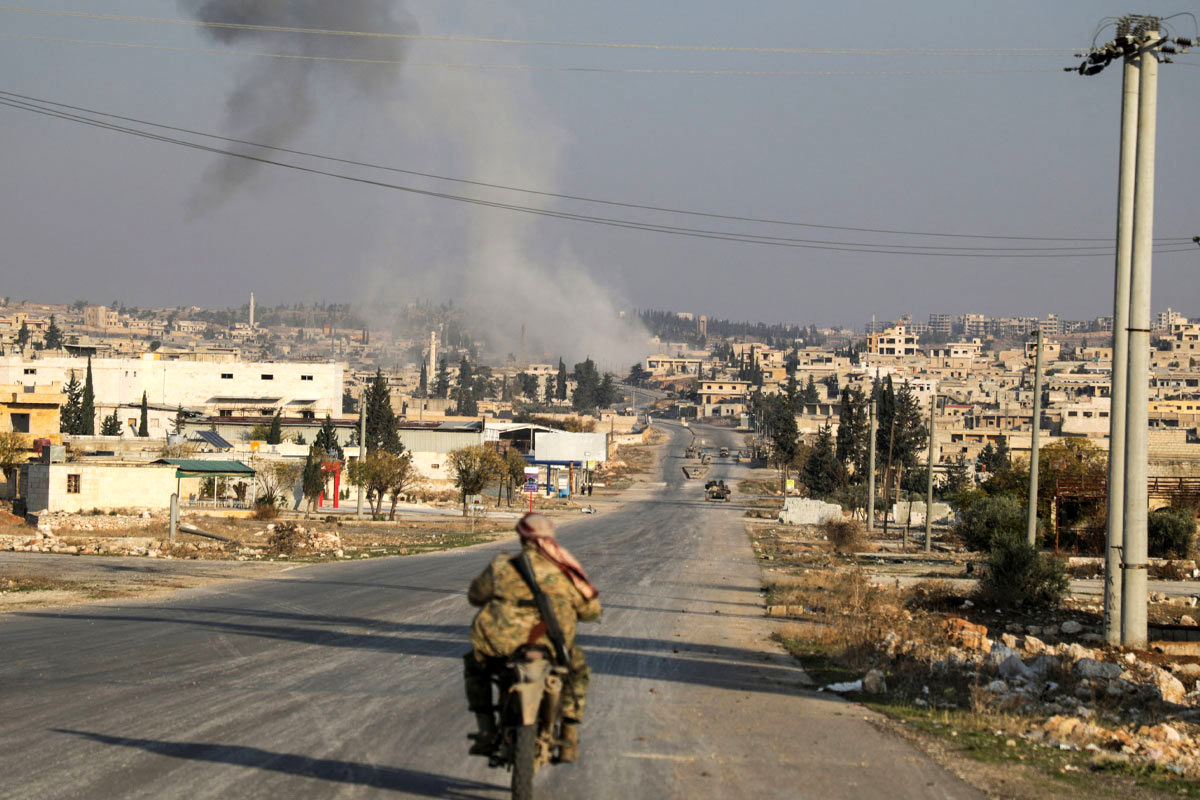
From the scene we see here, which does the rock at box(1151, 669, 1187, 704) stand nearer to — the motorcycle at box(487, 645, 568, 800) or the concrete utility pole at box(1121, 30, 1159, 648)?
the concrete utility pole at box(1121, 30, 1159, 648)

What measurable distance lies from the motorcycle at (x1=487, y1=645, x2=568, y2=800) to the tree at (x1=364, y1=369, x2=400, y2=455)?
291ft

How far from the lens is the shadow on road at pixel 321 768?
24.6 ft

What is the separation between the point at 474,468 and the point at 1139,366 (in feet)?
175

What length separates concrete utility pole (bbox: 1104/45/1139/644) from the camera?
53.3 feet

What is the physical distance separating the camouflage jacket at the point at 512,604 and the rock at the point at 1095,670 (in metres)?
9.08

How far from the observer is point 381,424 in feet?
328

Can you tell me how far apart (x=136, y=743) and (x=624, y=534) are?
1711 inches

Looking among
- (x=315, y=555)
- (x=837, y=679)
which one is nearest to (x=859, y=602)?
(x=837, y=679)

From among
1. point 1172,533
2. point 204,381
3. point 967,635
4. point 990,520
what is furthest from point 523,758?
point 204,381

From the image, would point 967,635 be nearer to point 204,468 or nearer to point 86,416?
point 204,468

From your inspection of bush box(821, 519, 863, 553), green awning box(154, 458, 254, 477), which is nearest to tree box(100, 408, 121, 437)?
green awning box(154, 458, 254, 477)

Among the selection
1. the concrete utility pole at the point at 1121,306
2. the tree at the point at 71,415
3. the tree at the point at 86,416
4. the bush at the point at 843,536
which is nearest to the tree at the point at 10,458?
the tree at the point at 71,415

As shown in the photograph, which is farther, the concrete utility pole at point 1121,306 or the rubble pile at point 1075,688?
the concrete utility pole at point 1121,306

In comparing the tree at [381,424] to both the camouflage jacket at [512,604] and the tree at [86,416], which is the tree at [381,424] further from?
the camouflage jacket at [512,604]
